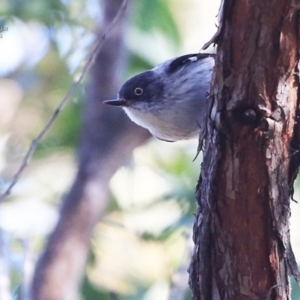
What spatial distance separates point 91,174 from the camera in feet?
13.6

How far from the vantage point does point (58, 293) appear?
12.5 ft

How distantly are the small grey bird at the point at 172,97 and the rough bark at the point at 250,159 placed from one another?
1.35 m

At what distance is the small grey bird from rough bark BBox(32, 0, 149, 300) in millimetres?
655

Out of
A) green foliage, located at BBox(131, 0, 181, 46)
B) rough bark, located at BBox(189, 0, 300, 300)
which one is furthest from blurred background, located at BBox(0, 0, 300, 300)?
rough bark, located at BBox(189, 0, 300, 300)

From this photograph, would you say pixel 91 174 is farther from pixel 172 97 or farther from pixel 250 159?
pixel 250 159

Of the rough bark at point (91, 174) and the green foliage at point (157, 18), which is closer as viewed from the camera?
the rough bark at point (91, 174)

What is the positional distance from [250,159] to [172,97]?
5.71 ft

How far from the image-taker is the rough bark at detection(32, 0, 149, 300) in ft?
12.9

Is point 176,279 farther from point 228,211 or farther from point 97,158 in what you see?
point 228,211

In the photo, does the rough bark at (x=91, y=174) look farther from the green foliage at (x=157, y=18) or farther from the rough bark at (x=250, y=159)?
the rough bark at (x=250, y=159)

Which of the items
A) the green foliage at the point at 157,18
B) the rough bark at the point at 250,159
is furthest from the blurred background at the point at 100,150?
A: the rough bark at the point at 250,159

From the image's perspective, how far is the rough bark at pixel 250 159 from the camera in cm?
168

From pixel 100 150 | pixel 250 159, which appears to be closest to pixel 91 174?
pixel 100 150

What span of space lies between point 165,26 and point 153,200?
1.42m
